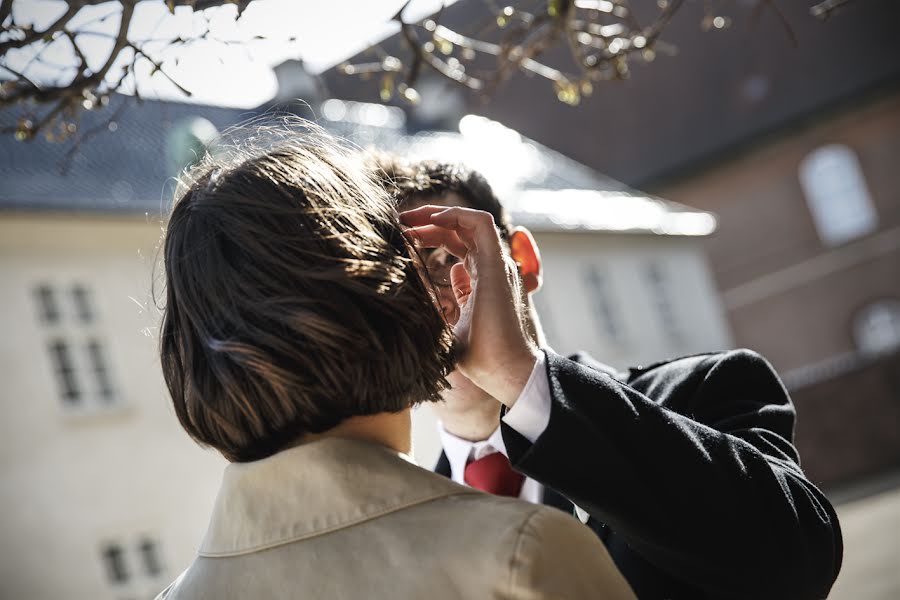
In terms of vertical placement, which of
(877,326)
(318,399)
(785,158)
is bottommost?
(877,326)

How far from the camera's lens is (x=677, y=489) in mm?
1869

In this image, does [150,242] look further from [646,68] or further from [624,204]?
[646,68]

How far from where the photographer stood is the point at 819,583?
2.06 meters

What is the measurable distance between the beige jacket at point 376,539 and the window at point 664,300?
25622 millimetres

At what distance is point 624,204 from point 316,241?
26.0m

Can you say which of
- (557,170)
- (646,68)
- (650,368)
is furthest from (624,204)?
(650,368)

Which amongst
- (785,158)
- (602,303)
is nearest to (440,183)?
(602,303)

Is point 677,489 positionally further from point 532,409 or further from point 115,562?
point 115,562

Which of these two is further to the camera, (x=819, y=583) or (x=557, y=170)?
(x=557, y=170)

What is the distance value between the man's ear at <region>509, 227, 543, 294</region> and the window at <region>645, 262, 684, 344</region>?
2395cm

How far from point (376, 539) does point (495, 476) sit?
57.0 inches

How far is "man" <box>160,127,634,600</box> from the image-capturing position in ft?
4.90

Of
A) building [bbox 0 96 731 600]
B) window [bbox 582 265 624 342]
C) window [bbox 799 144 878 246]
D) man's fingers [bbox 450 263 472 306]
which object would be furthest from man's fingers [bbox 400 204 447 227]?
window [bbox 799 144 878 246]

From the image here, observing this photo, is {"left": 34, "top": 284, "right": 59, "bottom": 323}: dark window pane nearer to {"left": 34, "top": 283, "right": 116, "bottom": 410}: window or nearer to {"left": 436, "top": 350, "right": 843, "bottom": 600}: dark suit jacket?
{"left": 34, "top": 283, "right": 116, "bottom": 410}: window
